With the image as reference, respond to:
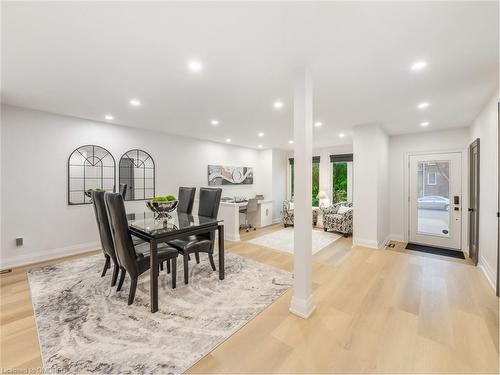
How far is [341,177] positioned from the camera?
6.69m

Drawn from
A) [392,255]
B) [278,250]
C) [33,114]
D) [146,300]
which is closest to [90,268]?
[146,300]

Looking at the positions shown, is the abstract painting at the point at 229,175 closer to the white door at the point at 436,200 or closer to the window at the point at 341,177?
the window at the point at 341,177

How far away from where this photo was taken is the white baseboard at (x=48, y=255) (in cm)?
327

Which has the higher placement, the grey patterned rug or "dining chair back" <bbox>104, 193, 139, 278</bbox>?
"dining chair back" <bbox>104, 193, 139, 278</bbox>

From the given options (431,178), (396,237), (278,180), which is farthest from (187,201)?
(431,178)

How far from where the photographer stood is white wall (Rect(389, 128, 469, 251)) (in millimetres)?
4520

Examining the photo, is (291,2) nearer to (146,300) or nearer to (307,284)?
(307,284)

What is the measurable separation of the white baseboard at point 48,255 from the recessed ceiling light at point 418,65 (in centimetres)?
542

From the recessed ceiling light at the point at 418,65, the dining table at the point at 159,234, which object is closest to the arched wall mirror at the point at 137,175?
the dining table at the point at 159,234

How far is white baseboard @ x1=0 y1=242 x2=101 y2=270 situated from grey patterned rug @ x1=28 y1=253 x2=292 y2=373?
497mm

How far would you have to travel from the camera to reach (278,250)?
13.5 feet

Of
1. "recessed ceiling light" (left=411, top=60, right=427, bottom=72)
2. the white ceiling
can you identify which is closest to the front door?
the white ceiling

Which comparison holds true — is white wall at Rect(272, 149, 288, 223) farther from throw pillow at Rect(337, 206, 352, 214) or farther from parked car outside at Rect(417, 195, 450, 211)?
parked car outside at Rect(417, 195, 450, 211)

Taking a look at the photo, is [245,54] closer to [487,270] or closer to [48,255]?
[487,270]
